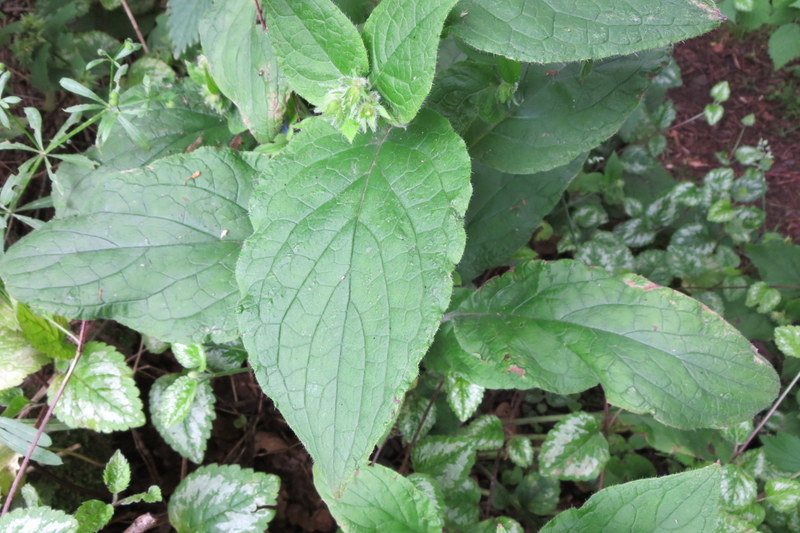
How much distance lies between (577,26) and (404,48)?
36cm

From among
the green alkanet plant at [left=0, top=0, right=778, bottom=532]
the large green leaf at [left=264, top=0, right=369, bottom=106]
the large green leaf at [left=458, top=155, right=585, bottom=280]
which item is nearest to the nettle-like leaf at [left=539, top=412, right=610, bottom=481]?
the green alkanet plant at [left=0, top=0, right=778, bottom=532]

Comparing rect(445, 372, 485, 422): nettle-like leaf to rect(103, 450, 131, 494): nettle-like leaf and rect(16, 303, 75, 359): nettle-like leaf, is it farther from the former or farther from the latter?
rect(16, 303, 75, 359): nettle-like leaf

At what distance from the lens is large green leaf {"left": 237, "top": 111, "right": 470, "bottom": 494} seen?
104 cm

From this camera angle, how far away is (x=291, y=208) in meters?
1.16

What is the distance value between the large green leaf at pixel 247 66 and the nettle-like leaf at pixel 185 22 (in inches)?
20.7

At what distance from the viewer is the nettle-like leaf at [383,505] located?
138 cm

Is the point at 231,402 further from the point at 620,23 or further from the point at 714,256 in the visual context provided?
the point at 714,256

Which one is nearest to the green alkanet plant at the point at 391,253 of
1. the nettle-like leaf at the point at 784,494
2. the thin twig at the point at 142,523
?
the thin twig at the point at 142,523

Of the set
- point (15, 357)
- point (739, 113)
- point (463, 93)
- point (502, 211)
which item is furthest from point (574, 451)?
point (739, 113)

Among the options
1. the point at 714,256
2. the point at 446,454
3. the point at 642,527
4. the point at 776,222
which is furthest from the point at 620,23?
the point at 776,222

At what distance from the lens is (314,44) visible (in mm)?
1190

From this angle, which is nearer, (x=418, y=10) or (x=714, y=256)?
(x=418, y=10)

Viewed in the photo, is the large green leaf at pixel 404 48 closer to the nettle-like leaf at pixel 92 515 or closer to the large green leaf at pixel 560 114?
the large green leaf at pixel 560 114

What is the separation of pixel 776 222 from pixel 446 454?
8.20ft
